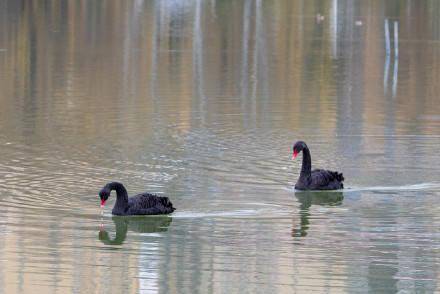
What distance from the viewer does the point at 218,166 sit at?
72.7ft

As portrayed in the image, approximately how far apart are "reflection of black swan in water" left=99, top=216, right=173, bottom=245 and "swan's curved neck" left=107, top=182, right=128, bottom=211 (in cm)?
17

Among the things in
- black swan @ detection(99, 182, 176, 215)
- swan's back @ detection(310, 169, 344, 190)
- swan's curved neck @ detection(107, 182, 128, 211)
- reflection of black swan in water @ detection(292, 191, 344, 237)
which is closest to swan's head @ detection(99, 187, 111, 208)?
swan's curved neck @ detection(107, 182, 128, 211)

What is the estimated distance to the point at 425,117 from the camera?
29.0m

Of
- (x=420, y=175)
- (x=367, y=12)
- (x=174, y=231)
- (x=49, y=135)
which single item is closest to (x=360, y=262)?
(x=174, y=231)

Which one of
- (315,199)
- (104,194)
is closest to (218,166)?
(315,199)

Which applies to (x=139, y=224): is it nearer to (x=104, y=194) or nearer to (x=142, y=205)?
(x=142, y=205)

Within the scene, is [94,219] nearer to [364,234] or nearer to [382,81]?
[364,234]

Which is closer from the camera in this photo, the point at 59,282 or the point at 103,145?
the point at 59,282

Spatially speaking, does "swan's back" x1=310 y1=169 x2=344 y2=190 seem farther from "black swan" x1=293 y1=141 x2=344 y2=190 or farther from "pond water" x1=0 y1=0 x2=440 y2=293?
"pond water" x1=0 y1=0 x2=440 y2=293

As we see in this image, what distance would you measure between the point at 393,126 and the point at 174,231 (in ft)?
35.9

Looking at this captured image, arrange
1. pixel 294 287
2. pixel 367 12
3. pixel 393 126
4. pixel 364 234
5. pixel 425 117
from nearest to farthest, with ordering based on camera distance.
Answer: pixel 294 287 < pixel 364 234 < pixel 393 126 < pixel 425 117 < pixel 367 12

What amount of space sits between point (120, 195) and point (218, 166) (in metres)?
4.64

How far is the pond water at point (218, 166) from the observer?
15.1m

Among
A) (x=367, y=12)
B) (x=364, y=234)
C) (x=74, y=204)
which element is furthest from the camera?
(x=367, y=12)
